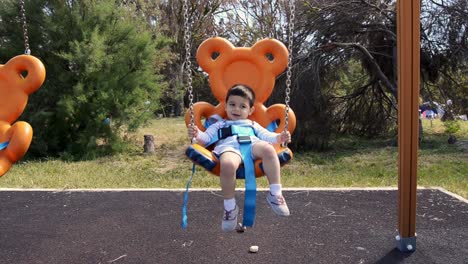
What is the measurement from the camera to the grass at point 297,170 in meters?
6.31

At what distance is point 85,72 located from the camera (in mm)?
8664

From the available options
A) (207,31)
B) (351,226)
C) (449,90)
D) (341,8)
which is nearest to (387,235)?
(351,226)

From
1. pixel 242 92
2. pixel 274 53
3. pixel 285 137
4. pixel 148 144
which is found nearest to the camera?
pixel 285 137

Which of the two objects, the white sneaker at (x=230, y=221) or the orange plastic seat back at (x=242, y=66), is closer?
the white sneaker at (x=230, y=221)

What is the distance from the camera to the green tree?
8.55m

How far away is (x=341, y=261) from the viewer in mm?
3357

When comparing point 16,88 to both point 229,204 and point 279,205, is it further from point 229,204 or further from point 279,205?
point 279,205

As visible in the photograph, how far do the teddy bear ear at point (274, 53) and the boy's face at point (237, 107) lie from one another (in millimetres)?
685

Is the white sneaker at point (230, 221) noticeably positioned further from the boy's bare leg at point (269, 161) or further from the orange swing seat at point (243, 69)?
the orange swing seat at point (243, 69)

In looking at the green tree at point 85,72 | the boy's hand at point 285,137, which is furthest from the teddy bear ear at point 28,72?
the green tree at point 85,72

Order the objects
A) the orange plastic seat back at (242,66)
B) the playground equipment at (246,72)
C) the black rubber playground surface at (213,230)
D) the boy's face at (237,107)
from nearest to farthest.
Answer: the boy's face at (237,107), the black rubber playground surface at (213,230), the playground equipment at (246,72), the orange plastic seat back at (242,66)

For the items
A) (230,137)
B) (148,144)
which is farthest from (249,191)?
(148,144)

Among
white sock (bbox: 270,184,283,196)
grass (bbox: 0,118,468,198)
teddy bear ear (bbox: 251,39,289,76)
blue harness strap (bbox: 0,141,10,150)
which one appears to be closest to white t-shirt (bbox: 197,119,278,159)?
white sock (bbox: 270,184,283,196)

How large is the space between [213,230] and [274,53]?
179cm
